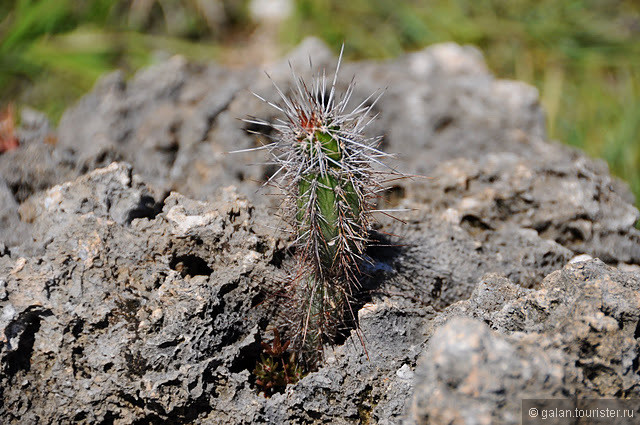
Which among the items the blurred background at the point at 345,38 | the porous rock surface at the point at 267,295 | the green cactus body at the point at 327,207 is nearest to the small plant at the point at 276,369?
the porous rock surface at the point at 267,295

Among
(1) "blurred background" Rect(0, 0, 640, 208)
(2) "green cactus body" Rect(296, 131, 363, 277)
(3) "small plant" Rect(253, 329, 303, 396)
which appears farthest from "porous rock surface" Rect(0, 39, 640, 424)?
(1) "blurred background" Rect(0, 0, 640, 208)

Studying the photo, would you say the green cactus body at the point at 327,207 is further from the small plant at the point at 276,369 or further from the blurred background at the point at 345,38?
the blurred background at the point at 345,38

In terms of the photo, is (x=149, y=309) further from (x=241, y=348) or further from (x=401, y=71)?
(x=401, y=71)

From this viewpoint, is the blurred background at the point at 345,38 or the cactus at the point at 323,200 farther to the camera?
the blurred background at the point at 345,38

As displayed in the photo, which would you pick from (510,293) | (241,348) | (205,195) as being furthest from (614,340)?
(205,195)

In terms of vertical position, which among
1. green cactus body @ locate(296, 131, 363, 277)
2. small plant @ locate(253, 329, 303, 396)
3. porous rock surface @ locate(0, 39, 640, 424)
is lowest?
small plant @ locate(253, 329, 303, 396)

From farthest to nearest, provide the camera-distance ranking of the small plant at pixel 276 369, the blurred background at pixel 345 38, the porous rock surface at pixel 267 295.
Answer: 1. the blurred background at pixel 345 38
2. the small plant at pixel 276 369
3. the porous rock surface at pixel 267 295

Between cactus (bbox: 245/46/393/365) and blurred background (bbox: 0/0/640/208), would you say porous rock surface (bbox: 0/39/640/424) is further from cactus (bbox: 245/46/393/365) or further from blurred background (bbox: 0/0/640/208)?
blurred background (bbox: 0/0/640/208)
